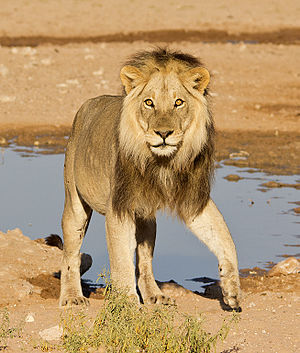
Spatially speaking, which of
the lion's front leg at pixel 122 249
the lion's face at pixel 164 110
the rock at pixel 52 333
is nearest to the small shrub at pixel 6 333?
the rock at pixel 52 333

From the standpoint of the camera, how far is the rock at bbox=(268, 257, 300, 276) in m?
6.76

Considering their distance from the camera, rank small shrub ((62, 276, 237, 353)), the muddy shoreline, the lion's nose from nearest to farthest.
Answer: small shrub ((62, 276, 237, 353))
the lion's nose
the muddy shoreline

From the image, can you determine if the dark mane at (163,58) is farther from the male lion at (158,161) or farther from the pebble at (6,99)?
the pebble at (6,99)

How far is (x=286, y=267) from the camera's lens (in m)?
6.78

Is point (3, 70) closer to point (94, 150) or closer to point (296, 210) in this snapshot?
point (296, 210)

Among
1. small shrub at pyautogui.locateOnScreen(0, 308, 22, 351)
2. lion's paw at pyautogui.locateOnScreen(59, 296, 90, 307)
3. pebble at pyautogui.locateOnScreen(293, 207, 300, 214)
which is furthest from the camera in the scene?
pebble at pyautogui.locateOnScreen(293, 207, 300, 214)

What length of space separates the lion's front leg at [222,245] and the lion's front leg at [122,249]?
410 mm

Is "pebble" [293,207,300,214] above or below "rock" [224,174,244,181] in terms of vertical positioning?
above

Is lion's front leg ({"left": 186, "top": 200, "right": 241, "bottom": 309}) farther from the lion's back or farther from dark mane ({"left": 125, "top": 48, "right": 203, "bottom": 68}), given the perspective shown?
dark mane ({"left": 125, "top": 48, "right": 203, "bottom": 68})

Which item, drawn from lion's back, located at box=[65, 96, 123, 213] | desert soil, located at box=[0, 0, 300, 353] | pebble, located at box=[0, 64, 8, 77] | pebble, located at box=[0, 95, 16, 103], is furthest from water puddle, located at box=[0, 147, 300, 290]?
pebble, located at box=[0, 64, 8, 77]

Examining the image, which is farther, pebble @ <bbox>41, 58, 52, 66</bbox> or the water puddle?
pebble @ <bbox>41, 58, 52, 66</bbox>

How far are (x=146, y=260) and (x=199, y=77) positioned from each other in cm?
150

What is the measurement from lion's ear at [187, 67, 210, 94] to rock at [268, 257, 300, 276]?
2.03 meters

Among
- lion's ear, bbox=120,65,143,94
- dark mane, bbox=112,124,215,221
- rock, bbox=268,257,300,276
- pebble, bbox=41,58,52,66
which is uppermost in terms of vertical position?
lion's ear, bbox=120,65,143,94
